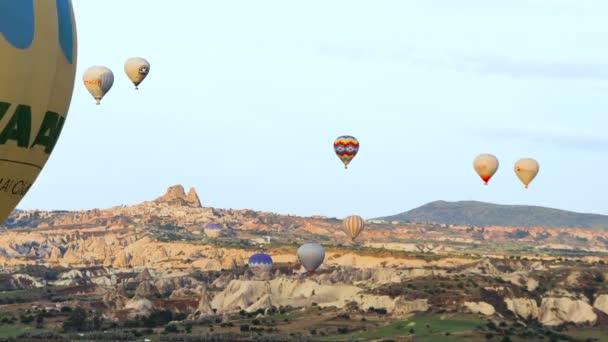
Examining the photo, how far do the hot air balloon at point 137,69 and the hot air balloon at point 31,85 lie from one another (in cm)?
10145

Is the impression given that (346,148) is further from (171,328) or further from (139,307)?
(139,307)

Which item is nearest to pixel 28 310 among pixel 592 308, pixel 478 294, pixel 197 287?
pixel 197 287

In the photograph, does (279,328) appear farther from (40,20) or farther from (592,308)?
(40,20)

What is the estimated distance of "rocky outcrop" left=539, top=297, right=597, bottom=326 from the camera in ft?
497

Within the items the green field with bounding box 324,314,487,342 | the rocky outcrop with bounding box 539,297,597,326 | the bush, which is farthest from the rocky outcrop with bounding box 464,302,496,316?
the bush

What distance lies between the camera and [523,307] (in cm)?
15588

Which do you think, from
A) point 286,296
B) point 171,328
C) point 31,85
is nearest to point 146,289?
point 286,296

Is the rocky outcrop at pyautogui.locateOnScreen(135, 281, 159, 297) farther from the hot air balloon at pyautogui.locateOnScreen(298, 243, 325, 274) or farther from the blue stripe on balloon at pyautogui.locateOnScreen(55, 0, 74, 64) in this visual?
the blue stripe on balloon at pyautogui.locateOnScreen(55, 0, 74, 64)

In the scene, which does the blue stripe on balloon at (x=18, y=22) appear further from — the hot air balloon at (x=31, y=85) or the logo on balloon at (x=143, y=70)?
the logo on balloon at (x=143, y=70)

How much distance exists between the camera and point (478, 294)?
15488 cm

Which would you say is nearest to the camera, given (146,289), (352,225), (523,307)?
(523,307)

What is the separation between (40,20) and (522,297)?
129865 millimetres

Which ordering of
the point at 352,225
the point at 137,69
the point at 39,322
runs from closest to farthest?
the point at 137,69 < the point at 39,322 < the point at 352,225

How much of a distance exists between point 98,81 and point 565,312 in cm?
6758
